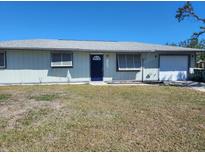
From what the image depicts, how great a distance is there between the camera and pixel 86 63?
16516 millimetres

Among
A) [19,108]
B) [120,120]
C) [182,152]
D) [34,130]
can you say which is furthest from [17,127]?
[182,152]

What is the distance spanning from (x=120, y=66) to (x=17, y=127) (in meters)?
12.0

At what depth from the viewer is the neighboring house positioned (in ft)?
49.9

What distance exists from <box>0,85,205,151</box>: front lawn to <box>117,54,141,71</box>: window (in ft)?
27.4

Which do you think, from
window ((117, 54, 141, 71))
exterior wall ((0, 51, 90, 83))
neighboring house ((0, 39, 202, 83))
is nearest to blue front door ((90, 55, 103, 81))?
neighboring house ((0, 39, 202, 83))

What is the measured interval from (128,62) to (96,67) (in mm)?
2356

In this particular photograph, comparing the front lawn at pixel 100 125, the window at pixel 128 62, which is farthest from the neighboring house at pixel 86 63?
the front lawn at pixel 100 125

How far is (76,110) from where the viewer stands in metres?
7.34

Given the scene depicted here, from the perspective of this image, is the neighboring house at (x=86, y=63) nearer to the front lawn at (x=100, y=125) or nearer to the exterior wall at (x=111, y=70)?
the exterior wall at (x=111, y=70)

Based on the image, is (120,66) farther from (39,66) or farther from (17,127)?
(17,127)

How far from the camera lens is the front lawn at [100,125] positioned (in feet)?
15.2

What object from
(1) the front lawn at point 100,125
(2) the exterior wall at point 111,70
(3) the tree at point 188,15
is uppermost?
(3) the tree at point 188,15

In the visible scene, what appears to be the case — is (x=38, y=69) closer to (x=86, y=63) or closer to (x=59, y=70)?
(x=59, y=70)

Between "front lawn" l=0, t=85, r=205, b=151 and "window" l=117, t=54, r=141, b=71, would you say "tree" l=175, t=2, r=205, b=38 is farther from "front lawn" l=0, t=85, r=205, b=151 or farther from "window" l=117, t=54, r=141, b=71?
"front lawn" l=0, t=85, r=205, b=151
